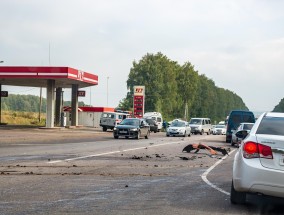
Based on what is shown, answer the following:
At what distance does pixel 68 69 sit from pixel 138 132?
513 inches

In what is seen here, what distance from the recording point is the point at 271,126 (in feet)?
25.3

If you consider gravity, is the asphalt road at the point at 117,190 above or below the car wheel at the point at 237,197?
below

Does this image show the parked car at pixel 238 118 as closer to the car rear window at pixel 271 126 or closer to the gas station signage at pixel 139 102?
the car rear window at pixel 271 126

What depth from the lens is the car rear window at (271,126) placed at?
7565 mm

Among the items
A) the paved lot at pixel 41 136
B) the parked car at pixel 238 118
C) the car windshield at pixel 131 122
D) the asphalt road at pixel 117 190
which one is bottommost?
the asphalt road at pixel 117 190

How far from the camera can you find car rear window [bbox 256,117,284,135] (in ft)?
24.8

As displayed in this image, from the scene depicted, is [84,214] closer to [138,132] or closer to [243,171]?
[243,171]

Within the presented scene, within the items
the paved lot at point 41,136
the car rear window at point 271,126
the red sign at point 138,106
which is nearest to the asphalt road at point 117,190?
the car rear window at point 271,126

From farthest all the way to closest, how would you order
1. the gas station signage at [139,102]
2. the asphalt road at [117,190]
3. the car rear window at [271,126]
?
the gas station signage at [139,102], the car rear window at [271,126], the asphalt road at [117,190]

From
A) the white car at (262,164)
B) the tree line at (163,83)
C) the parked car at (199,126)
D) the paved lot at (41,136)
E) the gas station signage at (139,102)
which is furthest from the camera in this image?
the tree line at (163,83)

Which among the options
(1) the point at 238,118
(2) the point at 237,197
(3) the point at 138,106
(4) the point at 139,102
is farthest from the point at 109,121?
(2) the point at 237,197

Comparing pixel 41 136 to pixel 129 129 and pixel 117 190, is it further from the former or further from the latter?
pixel 117 190

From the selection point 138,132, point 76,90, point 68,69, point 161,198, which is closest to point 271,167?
point 161,198

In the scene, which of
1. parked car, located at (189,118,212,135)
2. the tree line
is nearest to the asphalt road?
parked car, located at (189,118,212,135)
